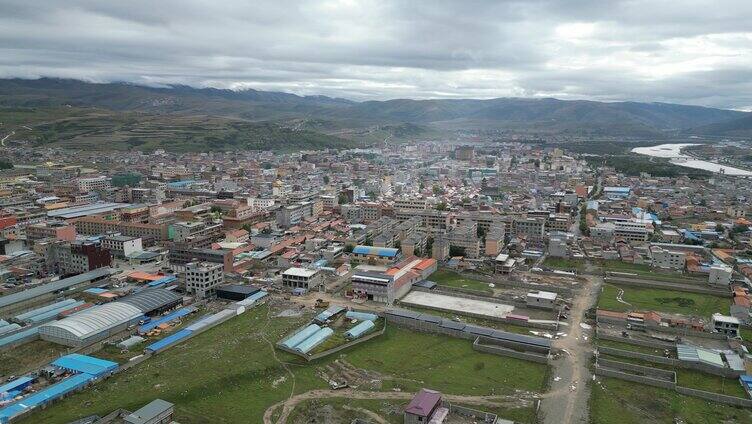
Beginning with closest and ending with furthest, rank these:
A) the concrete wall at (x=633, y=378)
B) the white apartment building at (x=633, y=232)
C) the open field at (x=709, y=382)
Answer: the open field at (x=709, y=382), the concrete wall at (x=633, y=378), the white apartment building at (x=633, y=232)

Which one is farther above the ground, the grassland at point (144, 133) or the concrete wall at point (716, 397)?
the grassland at point (144, 133)

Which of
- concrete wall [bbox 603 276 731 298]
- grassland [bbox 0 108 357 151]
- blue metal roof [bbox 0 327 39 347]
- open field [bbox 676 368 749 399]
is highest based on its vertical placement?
grassland [bbox 0 108 357 151]

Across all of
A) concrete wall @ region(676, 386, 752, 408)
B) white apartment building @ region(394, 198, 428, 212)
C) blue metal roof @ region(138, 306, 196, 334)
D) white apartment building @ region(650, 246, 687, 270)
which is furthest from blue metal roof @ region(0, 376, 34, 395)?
white apartment building @ region(650, 246, 687, 270)

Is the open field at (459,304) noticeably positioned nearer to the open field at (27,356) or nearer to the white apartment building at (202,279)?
the white apartment building at (202,279)

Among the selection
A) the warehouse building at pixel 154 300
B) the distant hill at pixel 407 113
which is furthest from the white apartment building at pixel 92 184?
the distant hill at pixel 407 113

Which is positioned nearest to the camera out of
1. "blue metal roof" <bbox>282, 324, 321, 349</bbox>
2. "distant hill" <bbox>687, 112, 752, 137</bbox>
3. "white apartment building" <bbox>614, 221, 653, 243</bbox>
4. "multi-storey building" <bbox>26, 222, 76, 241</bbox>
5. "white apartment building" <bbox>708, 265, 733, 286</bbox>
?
"blue metal roof" <bbox>282, 324, 321, 349</bbox>

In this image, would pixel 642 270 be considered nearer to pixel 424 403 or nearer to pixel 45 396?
pixel 424 403

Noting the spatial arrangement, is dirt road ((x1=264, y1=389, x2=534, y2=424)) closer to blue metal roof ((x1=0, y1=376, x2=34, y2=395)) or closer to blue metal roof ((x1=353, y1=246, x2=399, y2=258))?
blue metal roof ((x1=0, y1=376, x2=34, y2=395))
